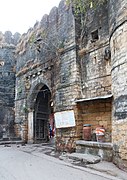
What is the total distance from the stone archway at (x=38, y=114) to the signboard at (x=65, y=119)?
2.71 m

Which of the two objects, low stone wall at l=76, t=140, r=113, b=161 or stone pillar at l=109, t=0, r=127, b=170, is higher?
stone pillar at l=109, t=0, r=127, b=170

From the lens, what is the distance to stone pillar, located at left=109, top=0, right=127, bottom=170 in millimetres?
5074

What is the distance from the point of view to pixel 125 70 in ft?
17.3

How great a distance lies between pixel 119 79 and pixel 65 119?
2951mm

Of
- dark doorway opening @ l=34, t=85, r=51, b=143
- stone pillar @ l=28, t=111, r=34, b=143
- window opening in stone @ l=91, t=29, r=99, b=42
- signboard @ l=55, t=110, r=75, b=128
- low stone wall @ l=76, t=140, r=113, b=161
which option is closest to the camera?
low stone wall @ l=76, t=140, r=113, b=161

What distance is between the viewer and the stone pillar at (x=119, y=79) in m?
5.07

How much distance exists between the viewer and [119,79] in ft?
18.0

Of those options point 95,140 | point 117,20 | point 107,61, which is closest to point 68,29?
point 107,61

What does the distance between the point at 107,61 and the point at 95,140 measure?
8.48ft

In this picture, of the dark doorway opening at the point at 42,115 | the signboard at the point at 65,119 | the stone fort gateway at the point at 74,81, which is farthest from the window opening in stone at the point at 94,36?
the dark doorway opening at the point at 42,115

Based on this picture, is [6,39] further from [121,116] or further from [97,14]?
[121,116]

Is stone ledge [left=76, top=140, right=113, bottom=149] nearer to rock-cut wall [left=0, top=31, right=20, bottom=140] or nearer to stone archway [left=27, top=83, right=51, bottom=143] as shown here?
stone archway [left=27, top=83, right=51, bottom=143]

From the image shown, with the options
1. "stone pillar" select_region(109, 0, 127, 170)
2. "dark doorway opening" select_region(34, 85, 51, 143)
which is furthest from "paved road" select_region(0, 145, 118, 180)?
"dark doorway opening" select_region(34, 85, 51, 143)

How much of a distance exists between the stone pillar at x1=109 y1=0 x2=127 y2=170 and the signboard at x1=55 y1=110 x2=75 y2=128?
211 cm
